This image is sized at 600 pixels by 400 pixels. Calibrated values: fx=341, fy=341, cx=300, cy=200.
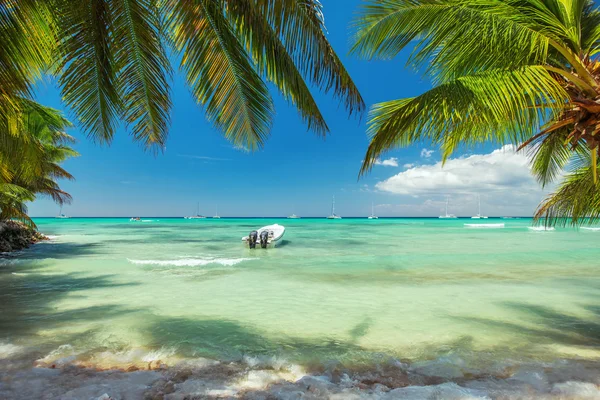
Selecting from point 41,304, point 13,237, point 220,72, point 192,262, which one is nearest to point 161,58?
point 220,72

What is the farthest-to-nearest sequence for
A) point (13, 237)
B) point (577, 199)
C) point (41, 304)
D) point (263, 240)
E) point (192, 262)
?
point (263, 240) → point (13, 237) → point (192, 262) → point (41, 304) → point (577, 199)

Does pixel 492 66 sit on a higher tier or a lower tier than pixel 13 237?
higher

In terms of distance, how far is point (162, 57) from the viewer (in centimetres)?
416

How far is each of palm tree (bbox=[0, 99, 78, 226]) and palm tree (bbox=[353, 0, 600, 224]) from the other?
477cm

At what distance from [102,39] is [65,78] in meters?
0.65

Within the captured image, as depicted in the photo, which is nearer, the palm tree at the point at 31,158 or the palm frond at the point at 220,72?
the palm frond at the point at 220,72

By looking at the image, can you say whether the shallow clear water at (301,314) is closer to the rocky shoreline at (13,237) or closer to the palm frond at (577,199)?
the palm frond at (577,199)

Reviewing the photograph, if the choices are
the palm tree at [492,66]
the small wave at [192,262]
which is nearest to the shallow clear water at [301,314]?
the small wave at [192,262]

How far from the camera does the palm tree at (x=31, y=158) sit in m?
6.37

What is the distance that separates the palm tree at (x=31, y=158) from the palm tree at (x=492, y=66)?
477cm

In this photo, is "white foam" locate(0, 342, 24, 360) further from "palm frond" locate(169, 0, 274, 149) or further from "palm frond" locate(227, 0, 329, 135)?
→ "palm frond" locate(227, 0, 329, 135)

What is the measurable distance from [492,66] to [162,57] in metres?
3.84

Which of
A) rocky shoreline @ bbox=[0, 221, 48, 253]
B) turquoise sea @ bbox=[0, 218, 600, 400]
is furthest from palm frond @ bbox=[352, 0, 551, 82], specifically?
rocky shoreline @ bbox=[0, 221, 48, 253]

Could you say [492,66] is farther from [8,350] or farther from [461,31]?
[8,350]
